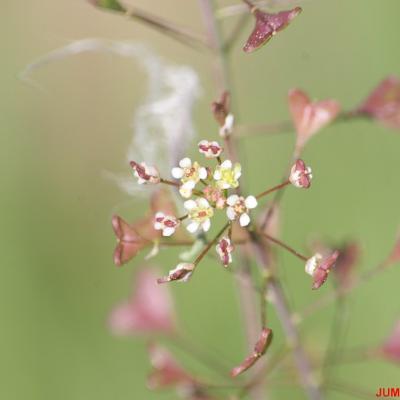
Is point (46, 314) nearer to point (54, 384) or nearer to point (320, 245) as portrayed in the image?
point (54, 384)

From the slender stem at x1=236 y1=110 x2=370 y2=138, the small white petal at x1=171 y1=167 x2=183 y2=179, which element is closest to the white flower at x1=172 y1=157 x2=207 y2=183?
the small white petal at x1=171 y1=167 x2=183 y2=179

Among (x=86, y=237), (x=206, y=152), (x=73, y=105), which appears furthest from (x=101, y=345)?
(x=206, y=152)

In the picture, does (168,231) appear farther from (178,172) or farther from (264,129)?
(264,129)

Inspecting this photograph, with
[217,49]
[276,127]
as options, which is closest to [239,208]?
[217,49]

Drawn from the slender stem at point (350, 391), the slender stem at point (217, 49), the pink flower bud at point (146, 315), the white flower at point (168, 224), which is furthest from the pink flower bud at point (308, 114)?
the pink flower bud at point (146, 315)

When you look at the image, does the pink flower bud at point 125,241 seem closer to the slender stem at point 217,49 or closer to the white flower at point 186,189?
the white flower at point 186,189

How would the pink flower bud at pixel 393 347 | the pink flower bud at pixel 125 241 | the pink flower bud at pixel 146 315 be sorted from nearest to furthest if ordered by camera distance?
the pink flower bud at pixel 125 241
the pink flower bud at pixel 393 347
the pink flower bud at pixel 146 315

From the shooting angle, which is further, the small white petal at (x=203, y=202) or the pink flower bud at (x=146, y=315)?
the pink flower bud at (x=146, y=315)
